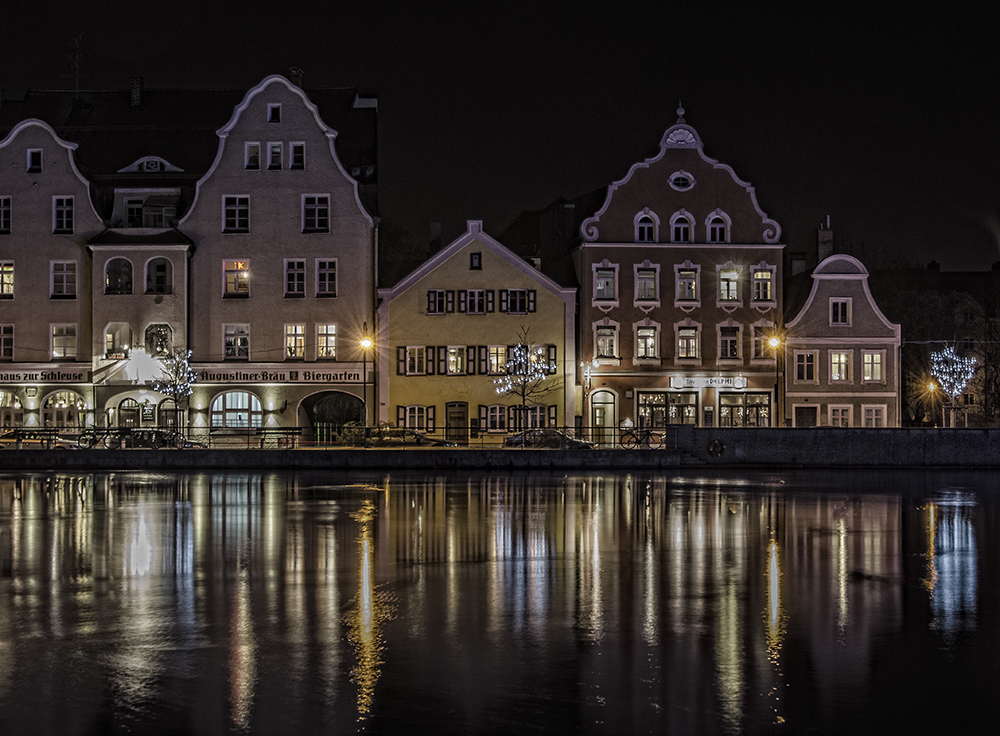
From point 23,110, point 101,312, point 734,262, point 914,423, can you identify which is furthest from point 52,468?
point 914,423

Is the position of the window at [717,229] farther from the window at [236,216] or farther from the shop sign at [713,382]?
the window at [236,216]

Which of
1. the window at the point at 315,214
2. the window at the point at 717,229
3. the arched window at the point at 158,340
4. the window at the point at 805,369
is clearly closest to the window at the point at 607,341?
the window at the point at 717,229

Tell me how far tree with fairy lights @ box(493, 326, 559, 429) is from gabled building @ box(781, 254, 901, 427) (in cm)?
1263

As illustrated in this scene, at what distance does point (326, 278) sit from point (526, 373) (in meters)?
11.6

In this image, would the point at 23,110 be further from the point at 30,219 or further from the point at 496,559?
the point at 496,559

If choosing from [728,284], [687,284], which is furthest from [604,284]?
[728,284]

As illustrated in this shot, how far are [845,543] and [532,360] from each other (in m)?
39.4

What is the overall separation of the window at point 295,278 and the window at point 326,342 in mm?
2143

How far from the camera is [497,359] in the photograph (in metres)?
61.4

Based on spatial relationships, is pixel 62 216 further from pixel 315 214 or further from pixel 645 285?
pixel 645 285

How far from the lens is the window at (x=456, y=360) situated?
201 feet

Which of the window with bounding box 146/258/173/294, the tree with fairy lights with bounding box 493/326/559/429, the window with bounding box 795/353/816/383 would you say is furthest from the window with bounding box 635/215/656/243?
the window with bounding box 146/258/173/294

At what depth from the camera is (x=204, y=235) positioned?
60.7m

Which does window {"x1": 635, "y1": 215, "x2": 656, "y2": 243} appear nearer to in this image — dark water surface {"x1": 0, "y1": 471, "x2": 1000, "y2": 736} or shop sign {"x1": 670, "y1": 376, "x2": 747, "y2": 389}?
shop sign {"x1": 670, "y1": 376, "x2": 747, "y2": 389}
